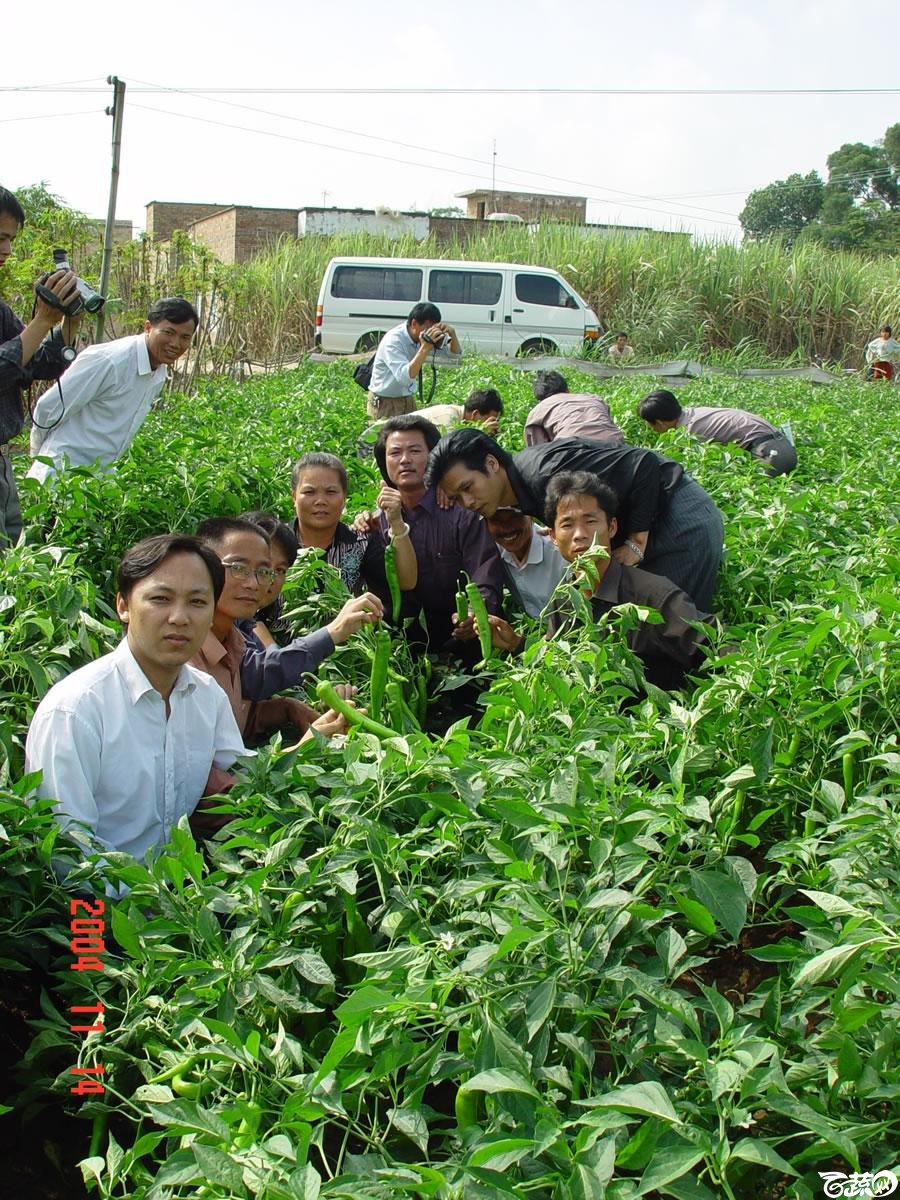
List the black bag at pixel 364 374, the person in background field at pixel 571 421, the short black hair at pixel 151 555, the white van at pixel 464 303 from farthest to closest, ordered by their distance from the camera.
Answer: the white van at pixel 464 303 → the black bag at pixel 364 374 → the person in background field at pixel 571 421 → the short black hair at pixel 151 555

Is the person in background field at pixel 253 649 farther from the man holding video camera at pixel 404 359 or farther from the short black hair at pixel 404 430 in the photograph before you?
the man holding video camera at pixel 404 359

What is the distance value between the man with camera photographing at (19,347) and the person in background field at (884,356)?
1570 centimetres

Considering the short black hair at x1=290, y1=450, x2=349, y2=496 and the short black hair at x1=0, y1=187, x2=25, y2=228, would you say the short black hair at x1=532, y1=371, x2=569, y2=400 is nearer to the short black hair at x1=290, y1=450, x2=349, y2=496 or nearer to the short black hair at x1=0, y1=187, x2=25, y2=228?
the short black hair at x1=290, y1=450, x2=349, y2=496

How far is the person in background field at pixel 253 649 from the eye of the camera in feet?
9.88

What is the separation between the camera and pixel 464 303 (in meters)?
18.1

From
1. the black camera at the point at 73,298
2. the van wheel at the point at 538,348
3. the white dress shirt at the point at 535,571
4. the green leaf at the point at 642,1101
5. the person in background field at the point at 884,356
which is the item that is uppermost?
the person in background field at the point at 884,356

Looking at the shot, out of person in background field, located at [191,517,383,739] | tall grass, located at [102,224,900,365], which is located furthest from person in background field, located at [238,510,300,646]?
tall grass, located at [102,224,900,365]

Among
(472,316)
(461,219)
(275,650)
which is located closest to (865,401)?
(472,316)

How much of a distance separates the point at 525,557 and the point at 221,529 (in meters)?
1.22

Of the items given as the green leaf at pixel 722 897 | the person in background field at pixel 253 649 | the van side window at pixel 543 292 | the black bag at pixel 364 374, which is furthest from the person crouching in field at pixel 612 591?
the van side window at pixel 543 292

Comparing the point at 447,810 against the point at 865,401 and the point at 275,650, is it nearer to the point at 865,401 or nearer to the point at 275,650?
the point at 275,650

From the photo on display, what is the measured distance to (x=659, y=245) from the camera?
22.1 meters

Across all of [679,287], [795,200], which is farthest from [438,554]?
[795,200]
